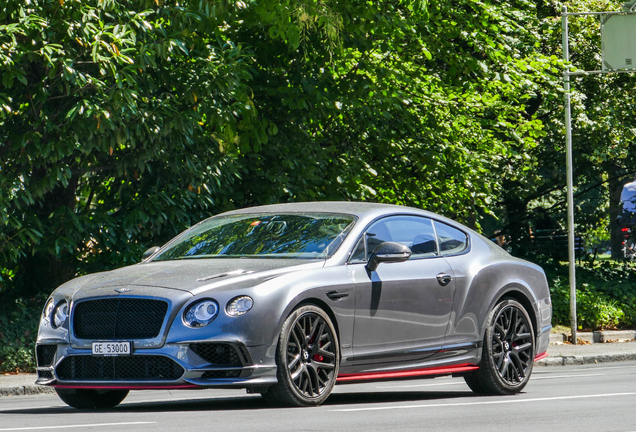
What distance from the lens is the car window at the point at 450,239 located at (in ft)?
30.5

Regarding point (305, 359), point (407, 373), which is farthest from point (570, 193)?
point (305, 359)

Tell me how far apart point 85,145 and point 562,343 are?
10409mm

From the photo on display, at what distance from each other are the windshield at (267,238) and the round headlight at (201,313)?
99cm

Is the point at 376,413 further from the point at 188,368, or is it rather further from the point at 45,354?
the point at 45,354

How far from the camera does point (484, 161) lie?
19.4 m

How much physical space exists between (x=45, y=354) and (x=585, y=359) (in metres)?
10.4

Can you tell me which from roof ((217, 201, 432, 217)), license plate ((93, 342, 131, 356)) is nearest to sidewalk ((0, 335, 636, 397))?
roof ((217, 201, 432, 217))

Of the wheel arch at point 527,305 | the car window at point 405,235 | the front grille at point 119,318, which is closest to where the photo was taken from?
the front grille at point 119,318

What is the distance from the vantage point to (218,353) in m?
7.38

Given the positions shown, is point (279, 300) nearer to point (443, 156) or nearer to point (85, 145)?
point (85, 145)

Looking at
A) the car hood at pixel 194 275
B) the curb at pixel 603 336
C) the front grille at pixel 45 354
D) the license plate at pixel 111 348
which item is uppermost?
the car hood at pixel 194 275

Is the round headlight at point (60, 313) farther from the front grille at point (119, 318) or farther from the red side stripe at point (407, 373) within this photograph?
the red side stripe at point (407, 373)

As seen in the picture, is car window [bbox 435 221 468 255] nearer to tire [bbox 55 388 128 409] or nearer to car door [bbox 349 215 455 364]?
car door [bbox 349 215 455 364]

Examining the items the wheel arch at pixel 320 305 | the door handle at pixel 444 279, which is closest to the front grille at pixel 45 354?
the wheel arch at pixel 320 305
